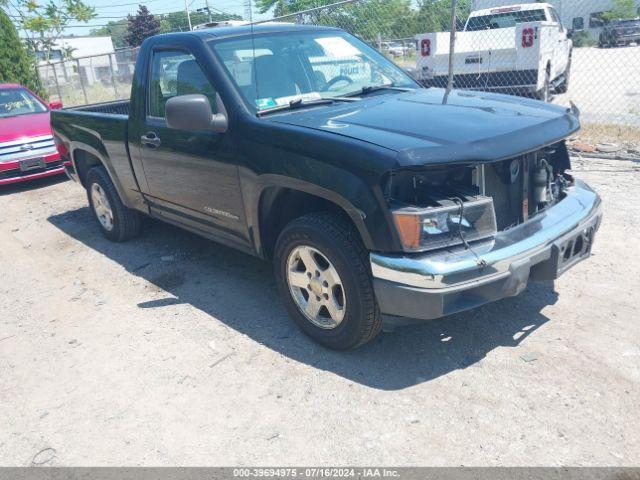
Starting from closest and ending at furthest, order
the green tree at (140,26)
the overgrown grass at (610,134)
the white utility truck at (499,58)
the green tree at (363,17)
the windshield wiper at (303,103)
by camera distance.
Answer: the windshield wiper at (303,103) < the overgrown grass at (610,134) < the white utility truck at (499,58) < the green tree at (363,17) < the green tree at (140,26)

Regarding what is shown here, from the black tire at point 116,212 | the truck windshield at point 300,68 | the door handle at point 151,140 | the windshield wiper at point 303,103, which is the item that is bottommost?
the black tire at point 116,212

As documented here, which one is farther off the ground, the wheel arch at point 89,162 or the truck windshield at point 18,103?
the truck windshield at point 18,103

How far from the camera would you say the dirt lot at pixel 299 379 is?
274cm

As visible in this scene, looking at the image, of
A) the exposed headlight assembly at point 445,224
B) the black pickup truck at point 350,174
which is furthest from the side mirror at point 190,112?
the exposed headlight assembly at point 445,224

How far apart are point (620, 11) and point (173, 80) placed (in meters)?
34.4

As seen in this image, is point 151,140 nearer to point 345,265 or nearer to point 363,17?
point 345,265

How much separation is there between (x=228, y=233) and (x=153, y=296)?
98 centimetres

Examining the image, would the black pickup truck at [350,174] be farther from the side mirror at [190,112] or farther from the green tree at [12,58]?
the green tree at [12,58]

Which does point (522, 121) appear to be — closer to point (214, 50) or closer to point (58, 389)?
→ point (214, 50)

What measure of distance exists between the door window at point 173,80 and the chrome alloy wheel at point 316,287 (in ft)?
3.99

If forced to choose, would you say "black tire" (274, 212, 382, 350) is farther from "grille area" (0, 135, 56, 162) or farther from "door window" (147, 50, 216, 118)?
"grille area" (0, 135, 56, 162)

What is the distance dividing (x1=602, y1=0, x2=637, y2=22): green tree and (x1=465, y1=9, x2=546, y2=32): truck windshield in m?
22.7

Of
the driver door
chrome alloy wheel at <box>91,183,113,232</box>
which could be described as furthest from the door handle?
chrome alloy wheel at <box>91,183,113,232</box>

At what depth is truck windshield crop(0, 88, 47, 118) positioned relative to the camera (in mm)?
9602
